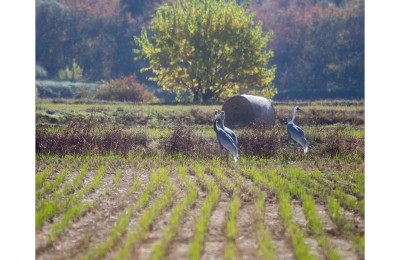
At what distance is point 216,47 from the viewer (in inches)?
1022

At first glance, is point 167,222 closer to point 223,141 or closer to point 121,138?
point 223,141

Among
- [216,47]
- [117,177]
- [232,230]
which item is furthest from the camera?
[216,47]

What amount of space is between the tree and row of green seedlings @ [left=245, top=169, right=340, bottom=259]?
53.7ft

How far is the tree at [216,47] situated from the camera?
1006 inches

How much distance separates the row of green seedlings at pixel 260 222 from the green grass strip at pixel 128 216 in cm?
122

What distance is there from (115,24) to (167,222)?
35.5 metres

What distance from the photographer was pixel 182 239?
5602 mm

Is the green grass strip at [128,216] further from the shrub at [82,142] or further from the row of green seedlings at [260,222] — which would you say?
the shrub at [82,142]

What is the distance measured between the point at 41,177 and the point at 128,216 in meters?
3.09


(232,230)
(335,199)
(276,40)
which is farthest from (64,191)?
(276,40)

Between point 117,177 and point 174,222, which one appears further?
point 117,177

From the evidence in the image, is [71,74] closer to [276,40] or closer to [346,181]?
[276,40]

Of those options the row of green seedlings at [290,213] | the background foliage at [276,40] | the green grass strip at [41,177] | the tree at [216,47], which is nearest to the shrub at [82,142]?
the green grass strip at [41,177]
